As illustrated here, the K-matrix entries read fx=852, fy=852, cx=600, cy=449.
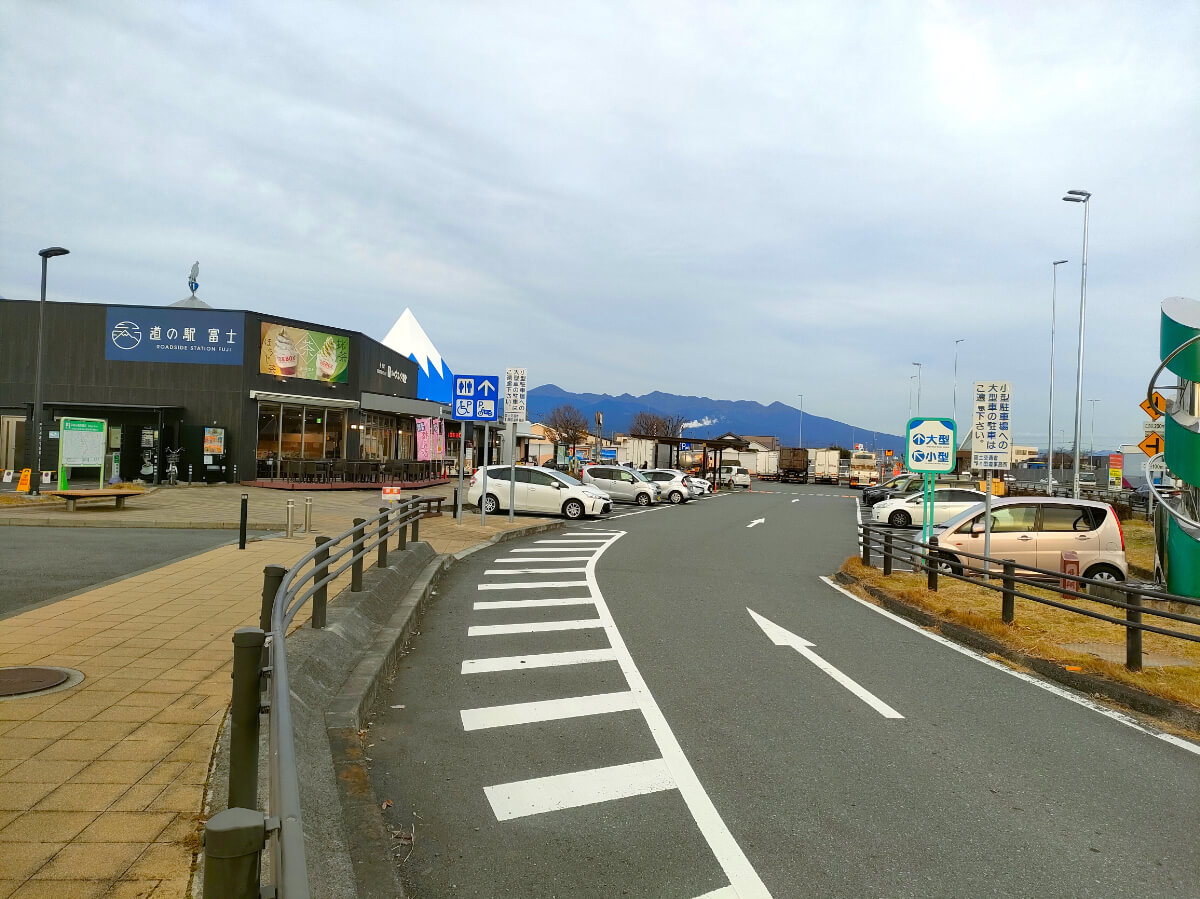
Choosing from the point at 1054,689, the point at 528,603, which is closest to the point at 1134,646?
the point at 1054,689

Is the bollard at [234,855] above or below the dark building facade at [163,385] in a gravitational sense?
below

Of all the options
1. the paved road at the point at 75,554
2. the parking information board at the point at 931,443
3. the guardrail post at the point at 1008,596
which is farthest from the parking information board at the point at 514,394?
the guardrail post at the point at 1008,596

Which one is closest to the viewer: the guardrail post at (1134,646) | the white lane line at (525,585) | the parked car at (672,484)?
the guardrail post at (1134,646)

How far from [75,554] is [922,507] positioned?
2310cm

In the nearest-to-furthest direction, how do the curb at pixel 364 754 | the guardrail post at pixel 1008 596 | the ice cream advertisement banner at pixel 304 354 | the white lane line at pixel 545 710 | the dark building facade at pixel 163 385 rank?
the curb at pixel 364 754
the white lane line at pixel 545 710
the guardrail post at pixel 1008 596
the dark building facade at pixel 163 385
the ice cream advertisement banner at pixel 304 354

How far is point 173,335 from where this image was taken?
108ft

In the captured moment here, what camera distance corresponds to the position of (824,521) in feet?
97.9

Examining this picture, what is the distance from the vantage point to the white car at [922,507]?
2578cm

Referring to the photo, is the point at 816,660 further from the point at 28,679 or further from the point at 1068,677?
the point at 28,679

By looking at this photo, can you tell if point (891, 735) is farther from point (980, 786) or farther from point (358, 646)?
point (358, 646)

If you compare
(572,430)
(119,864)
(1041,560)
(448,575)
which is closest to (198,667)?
(119,864)

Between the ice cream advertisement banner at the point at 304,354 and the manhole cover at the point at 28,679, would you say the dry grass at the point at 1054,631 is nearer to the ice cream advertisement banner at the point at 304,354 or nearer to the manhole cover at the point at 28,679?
the manhole cover at the point at 28,679

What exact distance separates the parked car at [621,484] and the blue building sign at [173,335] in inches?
599

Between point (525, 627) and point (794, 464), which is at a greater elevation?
point (794, 464)
